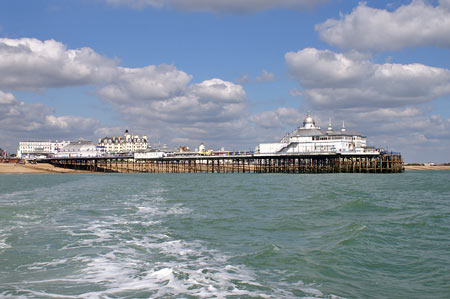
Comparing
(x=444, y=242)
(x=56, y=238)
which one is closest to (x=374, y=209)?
(x=444, y=242)

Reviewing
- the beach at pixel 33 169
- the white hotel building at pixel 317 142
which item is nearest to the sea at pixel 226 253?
the white hotel building at pixel 317 142

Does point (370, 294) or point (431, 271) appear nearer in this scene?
point (370, 294)

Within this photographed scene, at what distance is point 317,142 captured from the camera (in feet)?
319

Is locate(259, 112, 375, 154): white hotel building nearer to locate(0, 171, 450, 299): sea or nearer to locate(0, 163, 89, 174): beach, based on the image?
locate(0, 163, 89, 174): beach

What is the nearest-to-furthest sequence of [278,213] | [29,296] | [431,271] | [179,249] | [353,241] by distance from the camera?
[29,296], [431,271], [179,249], [353,241], [278,213]

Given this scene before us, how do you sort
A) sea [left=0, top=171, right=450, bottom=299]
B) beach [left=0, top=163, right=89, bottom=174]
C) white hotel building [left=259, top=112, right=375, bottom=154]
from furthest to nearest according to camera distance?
beach [left=0, top=163, right=89, bottom=174] < white hotel building [left=259, top=112, right=375, bottom=154] < sea [left=0, top=171, right=450, bottom=299]

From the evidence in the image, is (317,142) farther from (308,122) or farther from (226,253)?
(226,253)

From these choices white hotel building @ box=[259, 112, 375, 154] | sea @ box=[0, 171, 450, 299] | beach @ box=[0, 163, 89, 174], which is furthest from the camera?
beach @ box=[0, 163, 89, 174]

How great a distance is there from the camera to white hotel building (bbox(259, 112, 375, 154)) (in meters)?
95.1

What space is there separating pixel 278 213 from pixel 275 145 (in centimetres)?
7980

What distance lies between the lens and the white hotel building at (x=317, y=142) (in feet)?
312

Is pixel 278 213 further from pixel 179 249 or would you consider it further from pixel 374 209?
pixel 179 249

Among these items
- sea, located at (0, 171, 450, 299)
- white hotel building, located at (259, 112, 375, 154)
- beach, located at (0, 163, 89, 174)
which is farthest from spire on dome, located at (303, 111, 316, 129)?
sea, located at (0, 171, 450, 299)

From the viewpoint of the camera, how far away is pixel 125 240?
1625 cm
